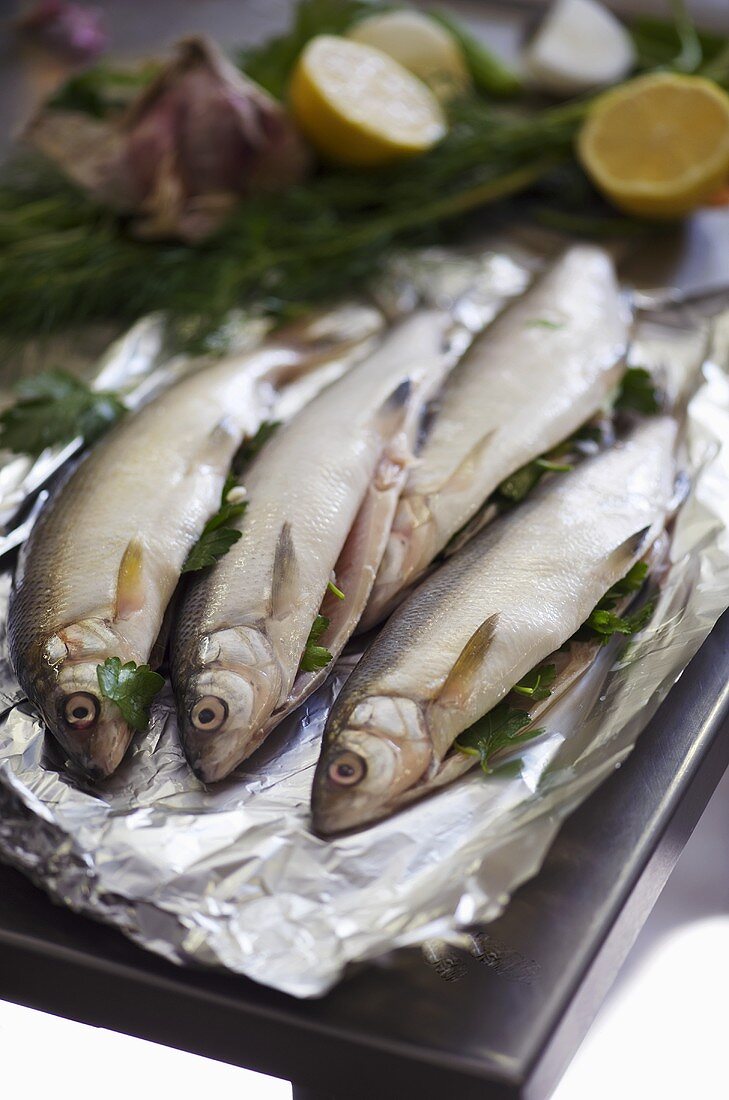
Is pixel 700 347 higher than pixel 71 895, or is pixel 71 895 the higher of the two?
pixel 700 347

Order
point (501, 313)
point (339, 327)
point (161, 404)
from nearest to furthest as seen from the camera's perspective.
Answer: point (161, 404) → point (501, 313) → point (339, 327)

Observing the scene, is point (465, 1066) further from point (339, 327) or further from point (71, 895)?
point (339, 327)

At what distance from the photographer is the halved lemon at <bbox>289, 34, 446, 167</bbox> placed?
275 centimetres

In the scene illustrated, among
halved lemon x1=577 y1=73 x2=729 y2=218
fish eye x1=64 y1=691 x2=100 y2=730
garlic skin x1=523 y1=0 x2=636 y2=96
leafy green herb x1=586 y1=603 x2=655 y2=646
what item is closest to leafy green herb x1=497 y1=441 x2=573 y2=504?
leafy green herb x1=586 y1=603 x2=655 y2=646

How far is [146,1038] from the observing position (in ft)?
4.47

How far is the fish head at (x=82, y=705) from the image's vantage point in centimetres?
145

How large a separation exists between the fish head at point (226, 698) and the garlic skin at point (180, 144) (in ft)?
5.19

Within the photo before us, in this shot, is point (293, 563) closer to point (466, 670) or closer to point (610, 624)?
point (466, 670)

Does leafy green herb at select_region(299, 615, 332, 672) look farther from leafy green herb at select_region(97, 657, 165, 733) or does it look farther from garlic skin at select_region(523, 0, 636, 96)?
garlic skin at select_region(523, 0, 636, 96)

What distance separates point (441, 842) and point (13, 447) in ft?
3.92

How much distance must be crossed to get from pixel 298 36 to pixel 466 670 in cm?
255

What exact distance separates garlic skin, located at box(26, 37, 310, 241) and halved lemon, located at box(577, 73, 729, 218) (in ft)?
2.59

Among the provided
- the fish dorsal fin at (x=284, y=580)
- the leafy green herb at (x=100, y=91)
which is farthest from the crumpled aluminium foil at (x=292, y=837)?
the leafy green herb at (x=100, y=91)

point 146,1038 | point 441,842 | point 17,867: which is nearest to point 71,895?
point 17,867
